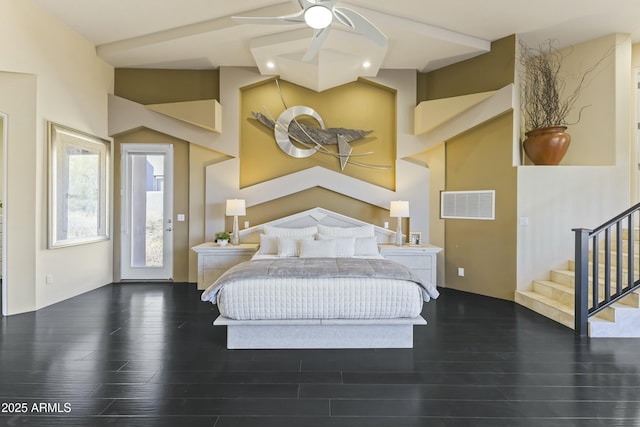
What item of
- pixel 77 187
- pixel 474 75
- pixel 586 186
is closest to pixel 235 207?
pixel 77 187

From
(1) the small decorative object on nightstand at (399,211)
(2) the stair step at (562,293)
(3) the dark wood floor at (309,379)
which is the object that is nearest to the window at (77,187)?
(3) the dark wood floor at (309,379)

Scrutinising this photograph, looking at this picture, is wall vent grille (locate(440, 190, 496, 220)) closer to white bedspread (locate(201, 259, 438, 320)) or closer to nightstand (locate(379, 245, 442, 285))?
nightstand (locate(379, 245, 442, 285))

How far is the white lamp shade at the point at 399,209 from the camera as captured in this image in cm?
557

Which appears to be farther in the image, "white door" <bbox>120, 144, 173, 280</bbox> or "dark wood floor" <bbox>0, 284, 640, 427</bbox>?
"white door" <bbox>120, 144, 173, 280</bbox>

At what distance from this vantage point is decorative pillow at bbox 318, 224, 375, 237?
5.41 metres

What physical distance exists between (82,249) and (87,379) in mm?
3210

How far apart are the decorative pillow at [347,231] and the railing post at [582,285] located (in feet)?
8.55

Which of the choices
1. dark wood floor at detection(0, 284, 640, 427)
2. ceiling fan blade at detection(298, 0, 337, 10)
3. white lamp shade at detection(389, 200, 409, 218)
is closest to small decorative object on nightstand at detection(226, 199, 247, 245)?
dark wood floor at detection(0, 284, 640, 427)

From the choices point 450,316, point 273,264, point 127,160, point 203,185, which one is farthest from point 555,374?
point 127,160

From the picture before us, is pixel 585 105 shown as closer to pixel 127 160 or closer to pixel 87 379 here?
pixel 87 379

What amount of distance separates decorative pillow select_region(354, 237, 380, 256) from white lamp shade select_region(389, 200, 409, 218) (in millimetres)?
680

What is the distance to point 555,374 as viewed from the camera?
9.02ft

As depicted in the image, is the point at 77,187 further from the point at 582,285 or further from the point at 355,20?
the point at 582,285

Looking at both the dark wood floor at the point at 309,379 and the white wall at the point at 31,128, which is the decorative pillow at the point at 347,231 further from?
the white wall at the point at 31,128
